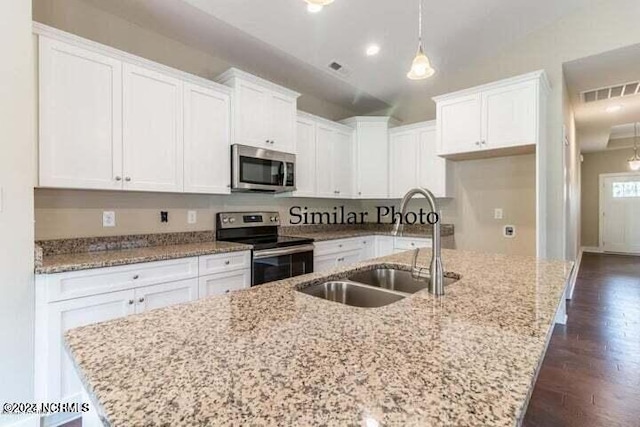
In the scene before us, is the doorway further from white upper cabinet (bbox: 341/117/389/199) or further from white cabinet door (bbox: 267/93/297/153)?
white cabinet door (bbox: 267/93/297/153)

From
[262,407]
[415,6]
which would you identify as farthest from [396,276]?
[415,6]

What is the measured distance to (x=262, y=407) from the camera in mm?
528

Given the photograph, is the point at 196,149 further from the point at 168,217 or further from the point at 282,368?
the point at 282,368

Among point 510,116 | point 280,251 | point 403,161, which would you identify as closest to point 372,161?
point 403,161

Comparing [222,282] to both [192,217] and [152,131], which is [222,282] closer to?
A: [192,217]

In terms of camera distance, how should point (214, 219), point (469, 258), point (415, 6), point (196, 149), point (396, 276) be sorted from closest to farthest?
point (396, 276) < point (469, 258) < point (196, 149) < point (415, 6) < point (214, 219)

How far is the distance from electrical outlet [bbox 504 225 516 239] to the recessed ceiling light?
7.89ft

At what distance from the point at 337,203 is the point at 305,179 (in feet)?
3.20

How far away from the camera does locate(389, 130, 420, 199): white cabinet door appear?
13.5 ft

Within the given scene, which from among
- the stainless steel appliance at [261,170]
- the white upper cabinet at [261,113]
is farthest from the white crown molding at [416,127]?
the stainless steel appliance at [261,170]

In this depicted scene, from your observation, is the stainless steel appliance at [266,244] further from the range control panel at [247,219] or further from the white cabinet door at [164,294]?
the white cabinet door at [164,294]

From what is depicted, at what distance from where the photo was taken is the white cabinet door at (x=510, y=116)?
9.96 ft

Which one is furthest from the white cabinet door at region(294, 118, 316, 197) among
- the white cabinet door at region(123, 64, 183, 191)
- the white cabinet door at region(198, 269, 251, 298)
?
the white cabinet door at region(123, 64, 183, 191)

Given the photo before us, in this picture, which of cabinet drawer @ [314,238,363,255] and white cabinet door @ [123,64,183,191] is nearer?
white cabinet door @ [123,64,183,191]
